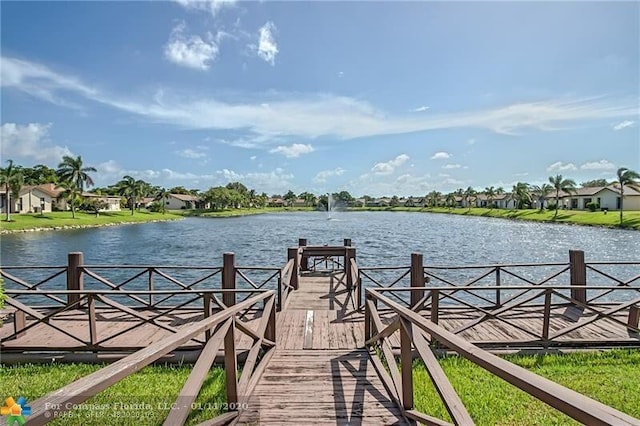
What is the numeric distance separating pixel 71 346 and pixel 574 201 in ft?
309

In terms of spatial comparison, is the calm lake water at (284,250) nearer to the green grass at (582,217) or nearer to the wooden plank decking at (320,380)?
the green grass at (582,217)

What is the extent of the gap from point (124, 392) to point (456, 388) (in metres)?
4.68

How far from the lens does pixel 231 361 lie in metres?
3.73

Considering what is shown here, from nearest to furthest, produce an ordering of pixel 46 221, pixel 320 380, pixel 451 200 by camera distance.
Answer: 1. pixel 320 380
2. pixel 46 221
3. pixel 451 200

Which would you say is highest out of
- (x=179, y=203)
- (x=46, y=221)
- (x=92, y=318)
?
(x=179, y=203)

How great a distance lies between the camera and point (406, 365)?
3662 mm

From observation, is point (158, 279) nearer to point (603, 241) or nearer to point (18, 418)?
point (18, 418)

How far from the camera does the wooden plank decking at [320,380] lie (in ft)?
12.8

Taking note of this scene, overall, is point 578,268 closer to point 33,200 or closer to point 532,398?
point 532,398

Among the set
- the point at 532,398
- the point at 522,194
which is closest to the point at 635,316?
the point at 532,398

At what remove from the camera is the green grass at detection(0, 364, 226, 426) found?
432 cm

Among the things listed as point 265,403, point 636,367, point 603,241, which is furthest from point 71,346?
point 603,241

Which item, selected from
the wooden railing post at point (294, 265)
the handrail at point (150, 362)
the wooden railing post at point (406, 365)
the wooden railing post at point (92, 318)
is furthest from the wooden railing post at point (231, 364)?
the wooden railing post at point (294, 265)

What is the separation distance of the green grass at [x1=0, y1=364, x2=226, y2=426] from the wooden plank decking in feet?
2.42
